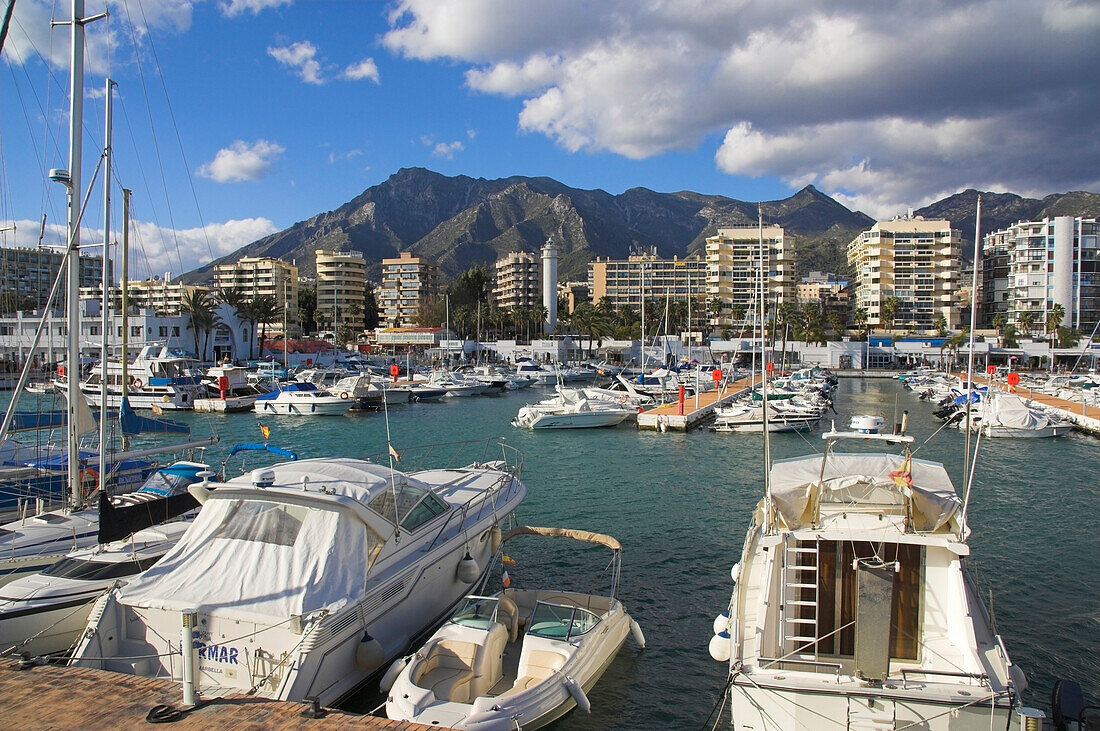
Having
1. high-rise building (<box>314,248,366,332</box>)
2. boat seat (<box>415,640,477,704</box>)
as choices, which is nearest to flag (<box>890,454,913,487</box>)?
boat seat (<box>415,640,477,704</box>)

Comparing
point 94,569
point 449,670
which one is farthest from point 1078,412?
point 94,569

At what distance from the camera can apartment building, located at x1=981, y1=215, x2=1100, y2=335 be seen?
402 feet

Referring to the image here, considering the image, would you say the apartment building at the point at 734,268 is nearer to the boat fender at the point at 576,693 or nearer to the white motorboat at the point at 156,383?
the white motorboat at the point at 156,383

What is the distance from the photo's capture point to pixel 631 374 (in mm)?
89125

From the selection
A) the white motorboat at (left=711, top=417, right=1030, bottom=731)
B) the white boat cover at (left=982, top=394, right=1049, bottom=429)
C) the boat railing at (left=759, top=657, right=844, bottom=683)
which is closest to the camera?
the white motorboat at (left=711, top=417, right=1030, bottom=731)

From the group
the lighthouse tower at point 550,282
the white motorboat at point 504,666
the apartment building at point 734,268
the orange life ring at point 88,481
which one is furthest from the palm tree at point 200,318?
the apartment building at point 734,268

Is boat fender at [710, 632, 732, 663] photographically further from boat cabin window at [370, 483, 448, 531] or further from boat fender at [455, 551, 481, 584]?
boat cabin window at [370, 483, 448, 531]

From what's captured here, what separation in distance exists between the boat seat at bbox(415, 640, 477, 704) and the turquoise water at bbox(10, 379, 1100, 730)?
1521 mm

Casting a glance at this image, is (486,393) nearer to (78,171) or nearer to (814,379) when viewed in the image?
(814,379)

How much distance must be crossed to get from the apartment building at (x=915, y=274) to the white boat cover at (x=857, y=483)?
444 feet

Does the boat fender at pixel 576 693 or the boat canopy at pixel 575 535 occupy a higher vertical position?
the boat canopy at pixel 575 535

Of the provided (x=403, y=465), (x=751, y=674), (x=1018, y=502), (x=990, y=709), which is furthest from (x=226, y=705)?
(x=1018, y=502)

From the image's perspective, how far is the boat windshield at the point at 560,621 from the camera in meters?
11.4

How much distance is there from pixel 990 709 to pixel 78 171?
774 inches
